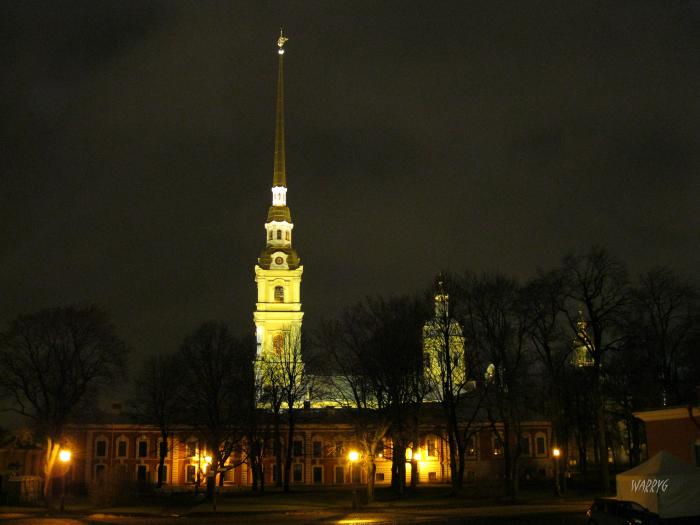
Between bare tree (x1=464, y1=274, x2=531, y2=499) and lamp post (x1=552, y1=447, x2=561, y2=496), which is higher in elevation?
bare tree (x1=464, y1=274, x2=531, y2=499)

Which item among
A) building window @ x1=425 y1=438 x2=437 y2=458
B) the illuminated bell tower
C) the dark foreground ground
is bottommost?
the dark foreground ground

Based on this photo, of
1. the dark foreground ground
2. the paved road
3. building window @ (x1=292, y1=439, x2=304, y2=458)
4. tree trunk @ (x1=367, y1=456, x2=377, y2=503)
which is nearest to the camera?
the paved road

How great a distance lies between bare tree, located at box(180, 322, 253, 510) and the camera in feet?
202

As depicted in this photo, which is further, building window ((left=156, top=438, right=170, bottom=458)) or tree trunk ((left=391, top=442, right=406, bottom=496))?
building window ((left=156, top=438, right=170, bottom=458))

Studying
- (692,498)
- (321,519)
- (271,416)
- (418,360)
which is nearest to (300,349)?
(271,416)

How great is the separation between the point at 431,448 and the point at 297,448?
13.5m

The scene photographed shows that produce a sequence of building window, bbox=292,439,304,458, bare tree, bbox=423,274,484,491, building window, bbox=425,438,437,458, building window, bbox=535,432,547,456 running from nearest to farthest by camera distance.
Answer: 1. bare tree, bbox=423,274,484,491
2. building window, bbox=425,438,437,458
3. building window, bbox=292,439,304,458
4. building window, bbox=535,432,547,456

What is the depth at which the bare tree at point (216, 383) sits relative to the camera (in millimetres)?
61469

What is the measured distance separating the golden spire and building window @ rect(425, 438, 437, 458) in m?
42.9

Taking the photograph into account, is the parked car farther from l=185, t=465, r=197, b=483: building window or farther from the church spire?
the church spire

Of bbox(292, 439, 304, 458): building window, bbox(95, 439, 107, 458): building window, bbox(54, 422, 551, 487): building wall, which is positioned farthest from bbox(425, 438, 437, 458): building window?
bbox(95, 439, 107, 458): building window

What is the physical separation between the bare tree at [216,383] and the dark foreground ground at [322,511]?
7.18m

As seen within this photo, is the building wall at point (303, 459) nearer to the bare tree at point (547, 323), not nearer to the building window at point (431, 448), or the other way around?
the building window at point (431, 448)

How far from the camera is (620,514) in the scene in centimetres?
2681
